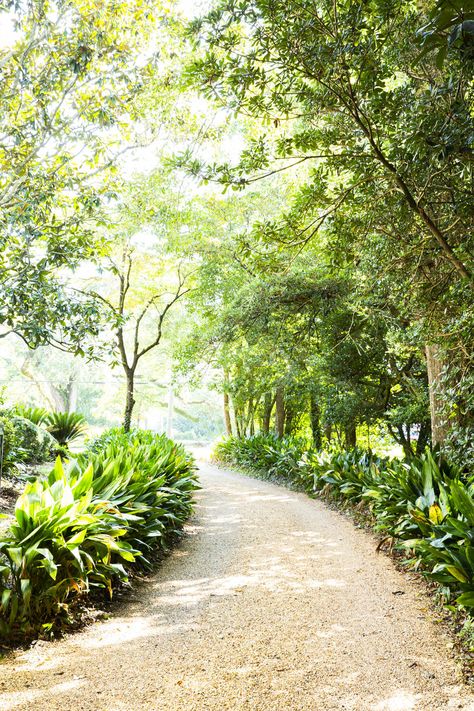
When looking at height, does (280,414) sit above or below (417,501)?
above

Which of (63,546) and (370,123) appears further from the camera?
(370,123)

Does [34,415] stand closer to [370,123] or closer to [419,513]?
[419,513]

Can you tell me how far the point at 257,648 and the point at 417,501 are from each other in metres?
2.38

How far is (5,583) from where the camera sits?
3436mm

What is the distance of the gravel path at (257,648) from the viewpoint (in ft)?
8.74

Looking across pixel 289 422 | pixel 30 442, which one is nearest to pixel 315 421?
pixel 289 422

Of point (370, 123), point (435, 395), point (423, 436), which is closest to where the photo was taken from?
point (370, 123)

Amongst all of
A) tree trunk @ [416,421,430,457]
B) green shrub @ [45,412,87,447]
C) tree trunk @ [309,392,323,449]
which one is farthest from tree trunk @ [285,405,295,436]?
green shrub @ [45,412,87,447]

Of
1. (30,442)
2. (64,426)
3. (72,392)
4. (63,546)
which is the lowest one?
(63,546)

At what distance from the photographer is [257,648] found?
325cm

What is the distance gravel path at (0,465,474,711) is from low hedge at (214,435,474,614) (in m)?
0.38

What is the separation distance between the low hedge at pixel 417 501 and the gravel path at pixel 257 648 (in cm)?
38

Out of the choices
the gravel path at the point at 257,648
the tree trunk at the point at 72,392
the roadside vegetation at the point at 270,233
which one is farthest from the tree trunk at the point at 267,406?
the tree trunk at the point at 72,392

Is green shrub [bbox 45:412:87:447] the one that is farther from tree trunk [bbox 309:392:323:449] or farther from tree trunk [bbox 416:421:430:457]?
tree trunk [bbox 416:421:430:457]
